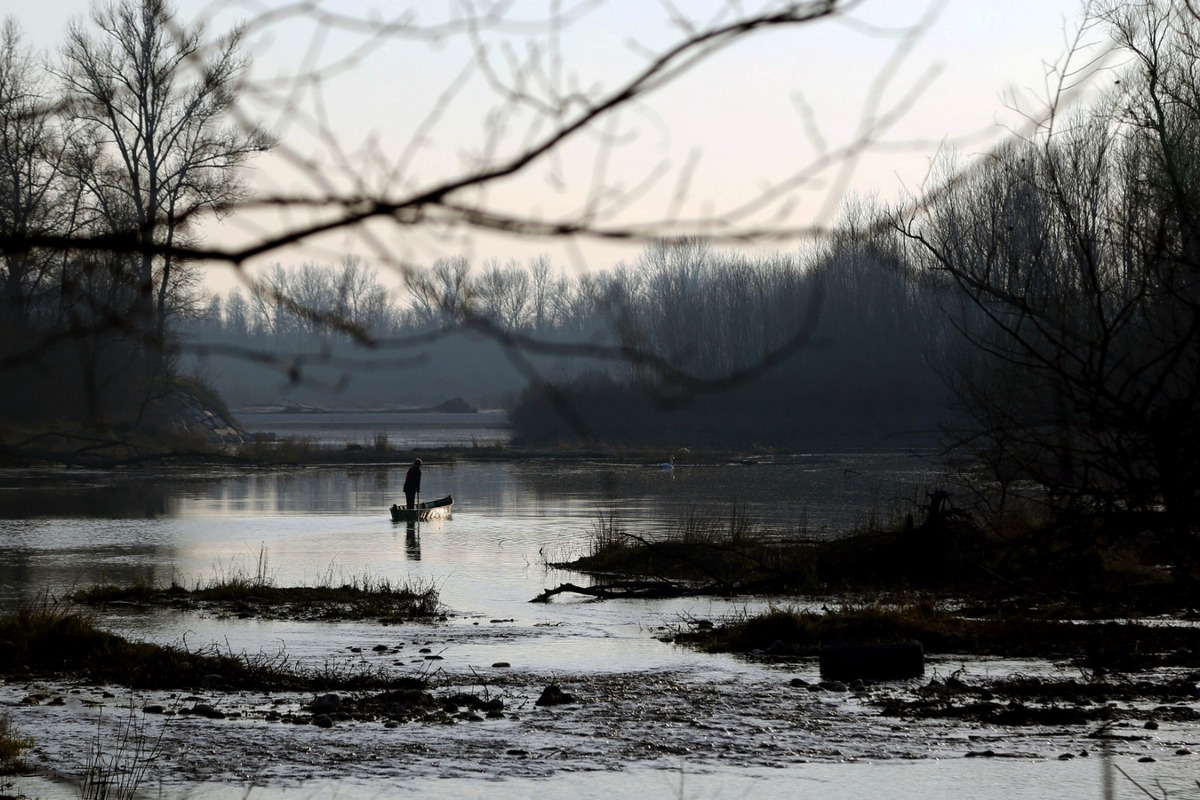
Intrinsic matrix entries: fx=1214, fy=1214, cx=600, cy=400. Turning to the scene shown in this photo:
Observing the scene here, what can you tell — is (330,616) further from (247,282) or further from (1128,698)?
(247,282)

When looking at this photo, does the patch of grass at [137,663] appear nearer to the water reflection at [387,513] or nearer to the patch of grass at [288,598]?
the patch of grass at [288,598]

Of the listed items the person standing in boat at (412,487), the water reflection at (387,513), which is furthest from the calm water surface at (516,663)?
the person standing in boat at (412,487)

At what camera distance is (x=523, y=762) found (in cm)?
1037

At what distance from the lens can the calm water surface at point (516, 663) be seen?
9.84 metres

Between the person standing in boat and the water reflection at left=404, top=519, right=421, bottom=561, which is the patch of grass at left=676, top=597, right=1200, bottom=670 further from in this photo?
the person standing in boat

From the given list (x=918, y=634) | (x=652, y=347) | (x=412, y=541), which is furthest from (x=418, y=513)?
(x=652, y=347)

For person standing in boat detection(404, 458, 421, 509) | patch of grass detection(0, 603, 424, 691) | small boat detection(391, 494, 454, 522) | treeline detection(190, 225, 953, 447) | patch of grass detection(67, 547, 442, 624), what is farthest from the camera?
person standing in boat detection(404, 458, 421, 509)

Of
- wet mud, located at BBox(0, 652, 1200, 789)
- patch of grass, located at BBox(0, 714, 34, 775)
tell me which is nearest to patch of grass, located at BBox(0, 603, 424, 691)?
wet mud, located at BBox(0, 652, 1200, 789)

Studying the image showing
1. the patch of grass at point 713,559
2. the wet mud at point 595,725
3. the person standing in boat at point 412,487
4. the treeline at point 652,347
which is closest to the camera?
the treeline at point 652,347

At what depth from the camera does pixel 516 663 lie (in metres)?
15.2

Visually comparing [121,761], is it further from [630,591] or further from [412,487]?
[412,487]

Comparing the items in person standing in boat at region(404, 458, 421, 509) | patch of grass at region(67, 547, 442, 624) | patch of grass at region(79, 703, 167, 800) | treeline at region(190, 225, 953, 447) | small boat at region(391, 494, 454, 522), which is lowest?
patch of grass at region(67, 547, 442, 624)

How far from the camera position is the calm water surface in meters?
9.84

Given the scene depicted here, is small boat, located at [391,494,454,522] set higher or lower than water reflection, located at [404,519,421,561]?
higher
